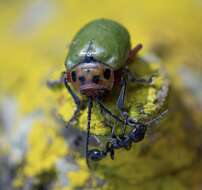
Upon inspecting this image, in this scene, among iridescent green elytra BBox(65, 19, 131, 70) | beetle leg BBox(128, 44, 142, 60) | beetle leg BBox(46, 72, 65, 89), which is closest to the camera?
iridescent green elytra BBox(65, 19, 131, 70)

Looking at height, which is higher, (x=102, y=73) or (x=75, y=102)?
(x=102, y=73)

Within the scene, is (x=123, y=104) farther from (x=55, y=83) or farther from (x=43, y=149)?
(x=43, y=149)

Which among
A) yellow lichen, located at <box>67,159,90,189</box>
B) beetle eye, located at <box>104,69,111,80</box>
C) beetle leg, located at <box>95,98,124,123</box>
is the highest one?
beetle eye, located at <box>104,69,111,80</box>

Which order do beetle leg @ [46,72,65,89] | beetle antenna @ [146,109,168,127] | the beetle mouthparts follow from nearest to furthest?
the beetle mouthparts, beetle antenna @ [146,109,168,127], beetle leg @ [46,72,65,89]

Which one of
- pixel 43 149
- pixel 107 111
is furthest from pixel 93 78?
pixel 43 149

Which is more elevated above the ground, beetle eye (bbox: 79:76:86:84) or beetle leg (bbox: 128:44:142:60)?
beetle eye (bbox: 79:76:86:84)

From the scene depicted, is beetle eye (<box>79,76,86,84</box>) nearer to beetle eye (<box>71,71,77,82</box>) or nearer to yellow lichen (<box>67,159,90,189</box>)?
beetle eye (<box>71,71,77,82</box>)

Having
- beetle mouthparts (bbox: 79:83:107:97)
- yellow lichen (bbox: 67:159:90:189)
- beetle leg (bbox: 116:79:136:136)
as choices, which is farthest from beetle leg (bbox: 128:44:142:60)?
yellow lichen (bbox: 67:159:90:189)

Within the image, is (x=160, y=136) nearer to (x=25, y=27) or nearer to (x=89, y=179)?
(x=89, y=179)

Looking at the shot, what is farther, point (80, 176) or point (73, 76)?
point (80, 176)
